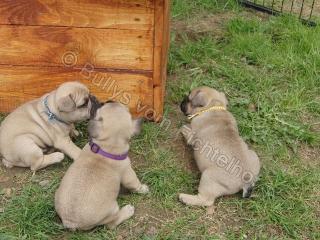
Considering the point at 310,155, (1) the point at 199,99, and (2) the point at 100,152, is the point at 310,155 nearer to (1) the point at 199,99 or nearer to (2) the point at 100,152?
(1) the point at 199,99

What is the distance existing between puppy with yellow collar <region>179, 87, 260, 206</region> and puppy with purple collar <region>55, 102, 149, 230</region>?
62 cm

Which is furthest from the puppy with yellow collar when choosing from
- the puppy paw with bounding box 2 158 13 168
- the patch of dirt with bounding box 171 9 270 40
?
the patch of dirt with bounding box 171 9 270 40

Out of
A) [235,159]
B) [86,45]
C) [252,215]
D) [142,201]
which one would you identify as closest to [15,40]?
[86,45]

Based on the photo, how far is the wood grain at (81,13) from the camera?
14.4 feet

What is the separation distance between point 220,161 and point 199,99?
817 mm

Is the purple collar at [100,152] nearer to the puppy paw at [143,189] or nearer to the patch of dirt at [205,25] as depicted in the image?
the puppy paw at [143,189]

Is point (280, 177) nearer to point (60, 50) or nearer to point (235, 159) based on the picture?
point (235, 159)

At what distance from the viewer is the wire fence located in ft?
23.9

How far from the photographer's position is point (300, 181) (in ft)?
14.6

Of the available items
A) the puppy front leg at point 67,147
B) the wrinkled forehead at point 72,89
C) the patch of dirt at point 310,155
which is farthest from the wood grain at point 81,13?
the patch of dirt at point 310,155

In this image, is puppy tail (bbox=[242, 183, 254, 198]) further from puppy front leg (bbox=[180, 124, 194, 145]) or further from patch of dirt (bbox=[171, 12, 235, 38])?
patch of dirt (bbox=[171, 12, 235, 38])

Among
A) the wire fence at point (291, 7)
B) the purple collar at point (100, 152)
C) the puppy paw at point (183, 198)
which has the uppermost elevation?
the purple collar at point (100, 152)

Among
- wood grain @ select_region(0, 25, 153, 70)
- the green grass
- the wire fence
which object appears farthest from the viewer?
the wire fence

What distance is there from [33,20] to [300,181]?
9.51 feet
